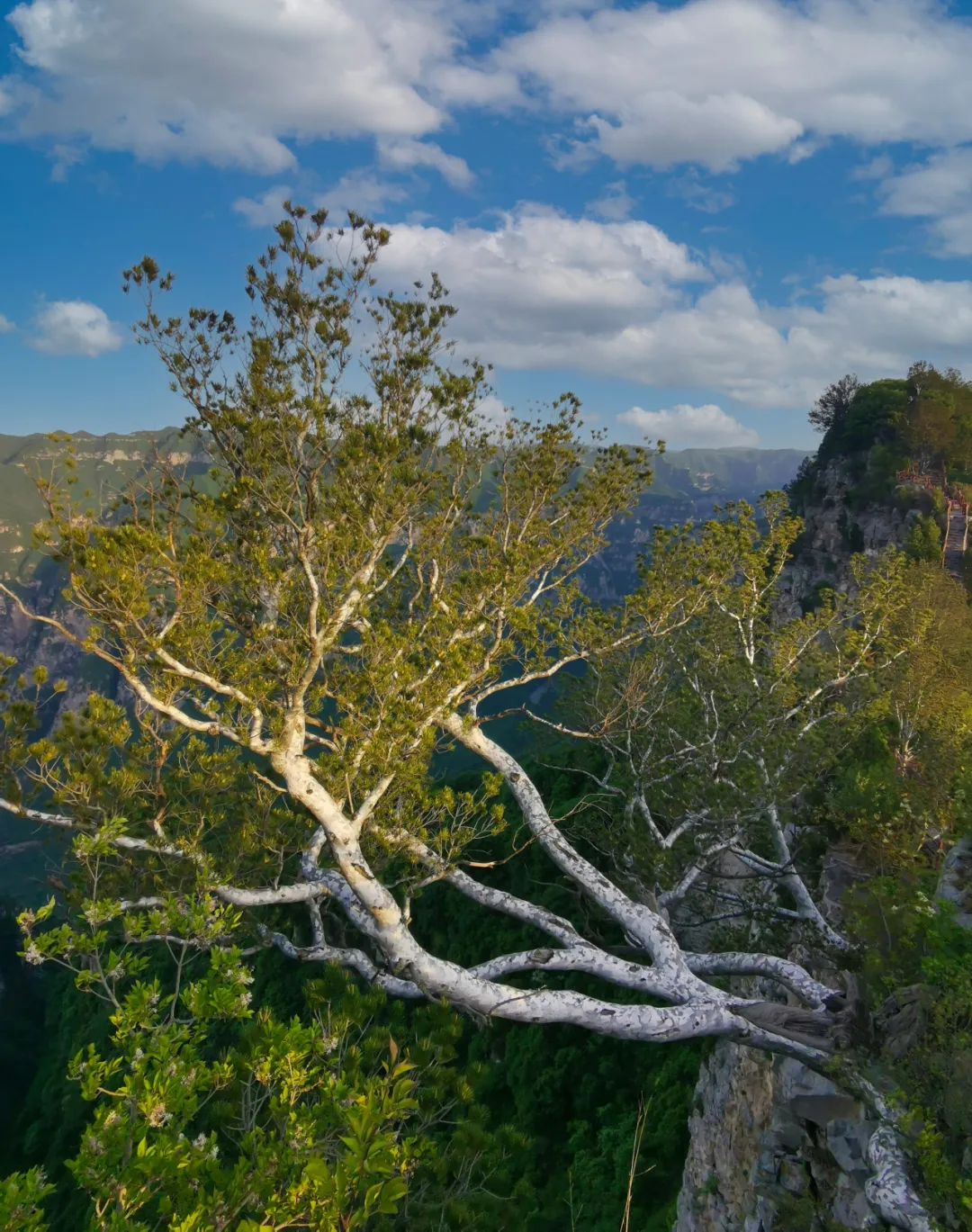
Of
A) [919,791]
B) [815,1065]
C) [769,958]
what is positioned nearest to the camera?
[815,1065]

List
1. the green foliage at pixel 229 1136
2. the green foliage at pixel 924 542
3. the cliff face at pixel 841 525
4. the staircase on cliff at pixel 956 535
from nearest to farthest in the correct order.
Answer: the green foliage at pixel 229 1136 < the green foliage at pixel 924 542 < the staircase on cliff at pixel 956 535 < the cliff face at pixel 841 525

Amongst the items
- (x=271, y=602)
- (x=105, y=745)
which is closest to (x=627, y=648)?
(x=271, y=602)

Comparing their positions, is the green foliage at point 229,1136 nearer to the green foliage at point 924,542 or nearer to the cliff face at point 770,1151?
the cliff face at point 770,1151

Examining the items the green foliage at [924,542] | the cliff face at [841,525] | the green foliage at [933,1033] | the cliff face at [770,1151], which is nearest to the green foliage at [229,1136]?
the green foliage at [933,1033]

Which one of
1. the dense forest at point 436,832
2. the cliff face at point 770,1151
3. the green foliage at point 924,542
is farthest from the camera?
the green foliage at point 924,542

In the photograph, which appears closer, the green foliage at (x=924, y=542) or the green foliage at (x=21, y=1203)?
the green foliage at (x=21, y=1203)

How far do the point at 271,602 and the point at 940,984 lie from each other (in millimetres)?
10840

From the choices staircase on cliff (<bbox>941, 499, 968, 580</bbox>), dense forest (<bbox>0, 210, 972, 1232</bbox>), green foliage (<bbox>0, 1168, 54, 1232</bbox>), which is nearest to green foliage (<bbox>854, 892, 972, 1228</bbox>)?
dense forest (<bbox>0, 210, 972, 1232</bbox>)

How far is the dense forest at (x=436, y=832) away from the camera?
5129 millimetres

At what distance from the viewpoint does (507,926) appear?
21641mm

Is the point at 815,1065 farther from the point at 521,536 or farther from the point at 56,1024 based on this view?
the point at 56,1024

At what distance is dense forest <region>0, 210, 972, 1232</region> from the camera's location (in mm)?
5129

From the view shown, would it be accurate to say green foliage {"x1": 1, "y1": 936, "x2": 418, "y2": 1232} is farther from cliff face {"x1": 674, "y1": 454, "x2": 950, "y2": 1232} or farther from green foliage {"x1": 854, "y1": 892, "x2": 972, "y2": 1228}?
cliff face {"x1": 674, "y1": 454, "x2": 950, "y2": 1232}

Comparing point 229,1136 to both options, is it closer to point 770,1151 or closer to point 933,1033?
point 933,1033
